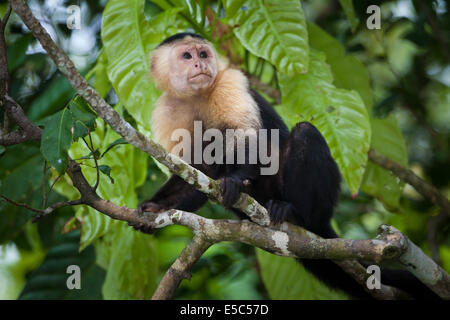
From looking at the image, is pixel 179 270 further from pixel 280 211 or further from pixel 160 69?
pixel 160 69

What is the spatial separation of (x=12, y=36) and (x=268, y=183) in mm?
2664

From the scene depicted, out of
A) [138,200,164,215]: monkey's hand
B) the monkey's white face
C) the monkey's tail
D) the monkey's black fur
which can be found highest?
the monkey's black fur

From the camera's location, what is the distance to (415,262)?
2.32 metres

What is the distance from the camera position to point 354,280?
2.93 m

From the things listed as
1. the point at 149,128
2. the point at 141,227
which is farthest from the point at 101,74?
the point at 141,227

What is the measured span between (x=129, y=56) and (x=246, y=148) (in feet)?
3.02

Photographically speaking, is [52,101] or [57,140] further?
[52,101]

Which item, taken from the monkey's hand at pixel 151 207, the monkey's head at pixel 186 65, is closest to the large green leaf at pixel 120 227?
→ the monkey's hand at pixel 151 207

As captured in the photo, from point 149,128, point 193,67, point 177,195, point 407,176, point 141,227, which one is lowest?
point 141,227

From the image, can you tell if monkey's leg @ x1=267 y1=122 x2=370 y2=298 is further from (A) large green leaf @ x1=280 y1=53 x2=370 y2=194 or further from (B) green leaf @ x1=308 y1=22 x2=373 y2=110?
(B) green leaf @ x1=308 y1=22 x2=373 y2=110

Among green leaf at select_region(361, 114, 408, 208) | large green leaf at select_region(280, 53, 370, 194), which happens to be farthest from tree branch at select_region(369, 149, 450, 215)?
large green leaf at select_region(280, 53, 370, 194)

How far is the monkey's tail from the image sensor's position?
108 inches

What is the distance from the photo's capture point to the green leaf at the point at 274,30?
2.92 metres
